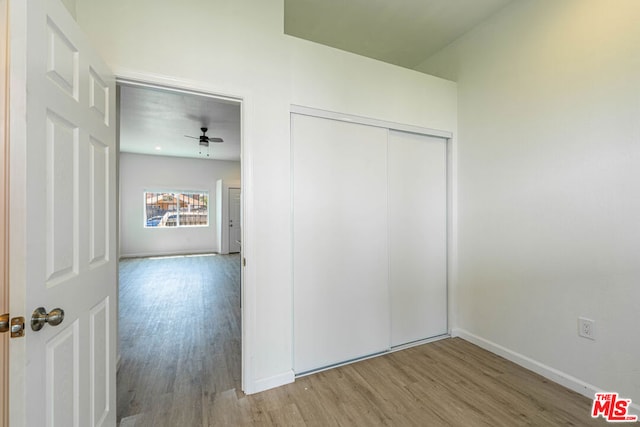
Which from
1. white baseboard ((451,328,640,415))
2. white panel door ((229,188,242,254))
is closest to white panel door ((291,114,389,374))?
white baseboard ((451,328,640,415))

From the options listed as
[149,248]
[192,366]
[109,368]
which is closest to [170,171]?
[149,248]

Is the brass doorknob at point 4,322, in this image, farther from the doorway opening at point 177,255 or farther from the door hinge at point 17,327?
the doorway opening at point 177,255

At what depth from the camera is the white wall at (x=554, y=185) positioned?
1722 mm

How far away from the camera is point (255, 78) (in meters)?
1.93

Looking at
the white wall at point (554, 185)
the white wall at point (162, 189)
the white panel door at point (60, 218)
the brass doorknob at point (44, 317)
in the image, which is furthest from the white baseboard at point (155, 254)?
the brass doorknob at point (44, 317)

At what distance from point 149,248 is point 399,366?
7.66 meters

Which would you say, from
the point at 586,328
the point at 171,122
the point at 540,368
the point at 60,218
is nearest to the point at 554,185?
the point at 586,328

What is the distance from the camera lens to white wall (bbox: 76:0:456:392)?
1.64 meters

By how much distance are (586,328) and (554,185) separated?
105cm

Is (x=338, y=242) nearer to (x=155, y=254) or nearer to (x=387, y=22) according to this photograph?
(x=387, y=22)

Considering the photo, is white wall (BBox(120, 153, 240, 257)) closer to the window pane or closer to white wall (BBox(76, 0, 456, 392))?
the window pane

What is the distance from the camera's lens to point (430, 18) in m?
2.55

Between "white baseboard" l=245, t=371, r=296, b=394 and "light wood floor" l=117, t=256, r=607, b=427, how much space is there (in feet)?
0.14

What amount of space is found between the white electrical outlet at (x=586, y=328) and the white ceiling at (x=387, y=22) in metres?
2.65
